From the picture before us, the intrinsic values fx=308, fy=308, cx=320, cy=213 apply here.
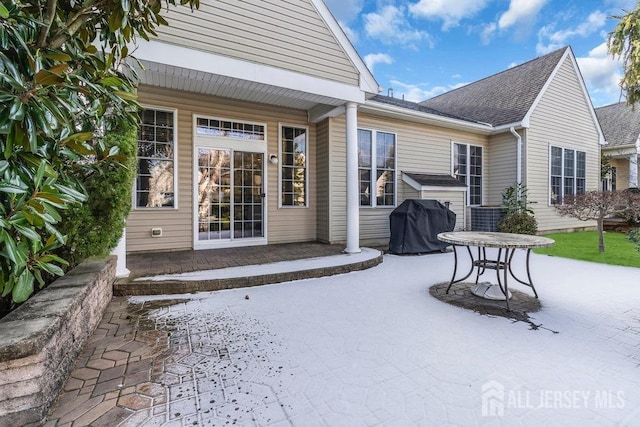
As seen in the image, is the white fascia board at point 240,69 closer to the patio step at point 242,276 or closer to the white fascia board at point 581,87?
the patio step at point 242,276

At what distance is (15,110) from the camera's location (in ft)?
4.70

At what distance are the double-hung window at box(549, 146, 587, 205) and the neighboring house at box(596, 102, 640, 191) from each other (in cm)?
360

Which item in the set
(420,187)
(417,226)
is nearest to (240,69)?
(417,226)

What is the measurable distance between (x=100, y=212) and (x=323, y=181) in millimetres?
4964

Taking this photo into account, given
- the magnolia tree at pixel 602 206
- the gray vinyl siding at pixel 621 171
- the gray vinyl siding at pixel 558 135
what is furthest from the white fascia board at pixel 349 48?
the gray vinyl siding at pixel 621 171

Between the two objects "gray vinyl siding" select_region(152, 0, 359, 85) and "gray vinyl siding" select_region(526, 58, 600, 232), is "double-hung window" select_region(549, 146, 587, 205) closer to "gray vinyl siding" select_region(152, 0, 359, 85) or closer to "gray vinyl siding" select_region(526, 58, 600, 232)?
"gray vinyl siding" select_region(526, 58, 600, 232)

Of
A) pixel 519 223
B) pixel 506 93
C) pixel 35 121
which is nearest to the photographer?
pixel 35 121

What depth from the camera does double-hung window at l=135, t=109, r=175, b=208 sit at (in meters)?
5.93

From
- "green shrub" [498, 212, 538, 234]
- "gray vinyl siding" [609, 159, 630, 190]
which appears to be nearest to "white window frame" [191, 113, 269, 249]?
"green shrub" [498, 212, 538, 234]

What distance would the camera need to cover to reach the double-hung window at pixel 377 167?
26.3 feet

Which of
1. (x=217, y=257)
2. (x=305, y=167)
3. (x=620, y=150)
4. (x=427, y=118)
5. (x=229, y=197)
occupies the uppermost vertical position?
(x=620, y=150)

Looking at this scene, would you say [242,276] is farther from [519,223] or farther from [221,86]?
[519,223]

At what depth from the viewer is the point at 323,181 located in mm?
7512

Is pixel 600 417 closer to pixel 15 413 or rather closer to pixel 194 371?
pixel 194 371
